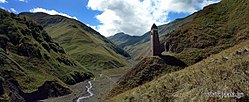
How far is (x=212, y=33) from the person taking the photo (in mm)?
96250

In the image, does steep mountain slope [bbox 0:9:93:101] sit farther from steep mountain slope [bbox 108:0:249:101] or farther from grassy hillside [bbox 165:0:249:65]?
steep mountain slope [bbox 108:0:249:101]

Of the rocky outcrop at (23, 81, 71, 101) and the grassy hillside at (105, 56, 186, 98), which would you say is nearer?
the grassy hillside at (105, 56, 186, 98)

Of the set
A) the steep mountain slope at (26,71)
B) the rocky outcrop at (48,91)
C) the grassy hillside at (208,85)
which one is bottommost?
the grassy hillside at (208,85)

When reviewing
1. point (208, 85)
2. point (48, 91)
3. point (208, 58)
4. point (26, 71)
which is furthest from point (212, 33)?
point (26, 71)

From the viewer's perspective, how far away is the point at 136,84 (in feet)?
272

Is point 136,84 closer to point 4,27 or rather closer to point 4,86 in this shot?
point 4,86

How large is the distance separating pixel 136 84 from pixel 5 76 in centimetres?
6905

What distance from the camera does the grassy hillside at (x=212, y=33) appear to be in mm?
86938

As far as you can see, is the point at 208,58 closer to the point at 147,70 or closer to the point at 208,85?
the point at 147,70

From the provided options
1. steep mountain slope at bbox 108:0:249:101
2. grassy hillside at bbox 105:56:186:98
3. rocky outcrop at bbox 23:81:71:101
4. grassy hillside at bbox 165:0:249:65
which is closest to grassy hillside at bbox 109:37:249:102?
steep mountain slope at bbox 108:0:249:101

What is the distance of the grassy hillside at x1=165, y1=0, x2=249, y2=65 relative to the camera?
8694cm

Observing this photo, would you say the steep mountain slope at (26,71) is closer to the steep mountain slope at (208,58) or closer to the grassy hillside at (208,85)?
the steep mountain slope at (208,58)

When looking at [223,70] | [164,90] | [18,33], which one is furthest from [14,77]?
[223,70]

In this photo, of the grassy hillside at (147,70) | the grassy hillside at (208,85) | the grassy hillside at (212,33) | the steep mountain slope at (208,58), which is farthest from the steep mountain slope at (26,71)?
the grassy hillside at (208,85)
